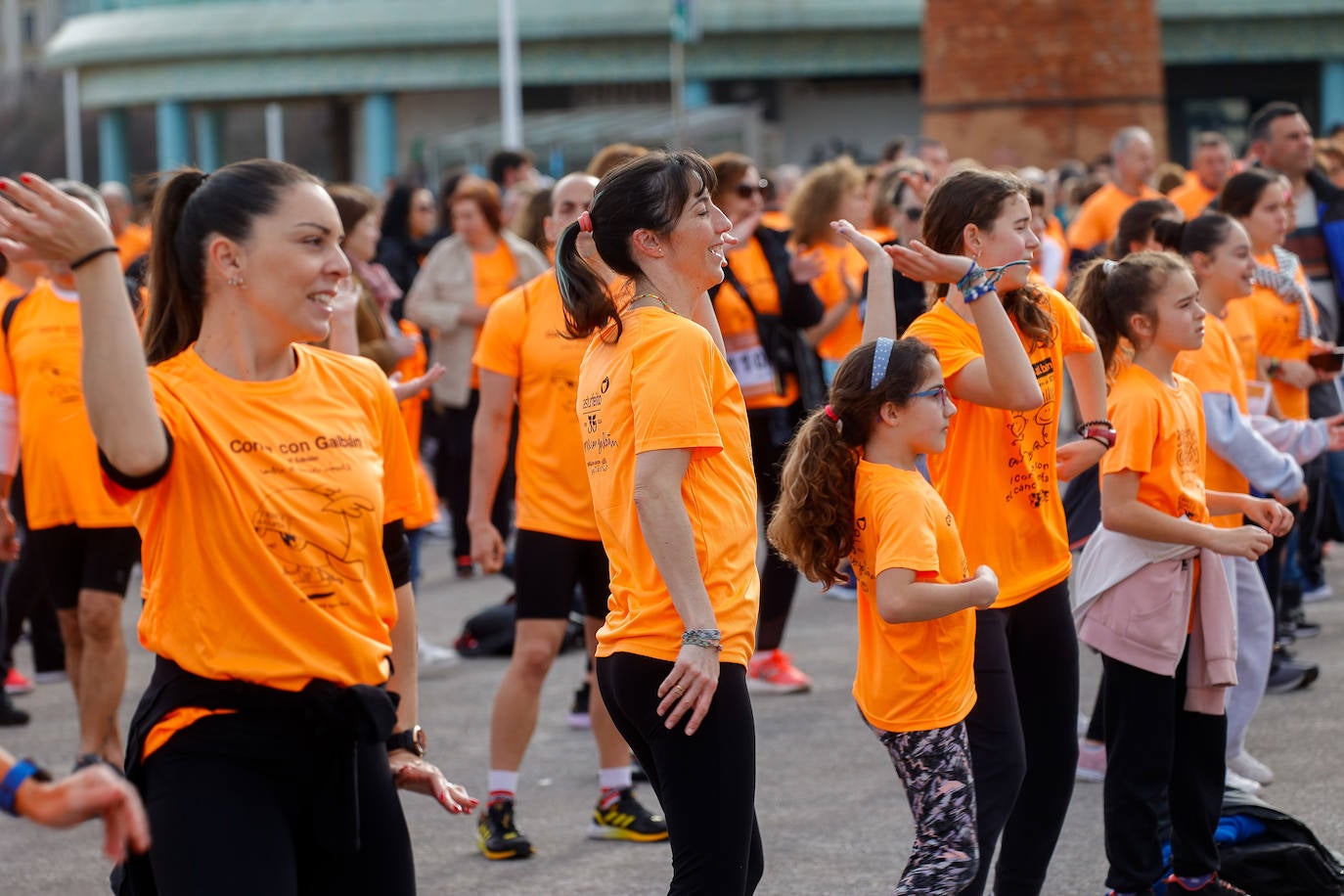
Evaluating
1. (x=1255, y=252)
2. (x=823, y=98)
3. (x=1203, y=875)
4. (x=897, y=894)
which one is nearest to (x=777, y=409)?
(x=1255, y=252)

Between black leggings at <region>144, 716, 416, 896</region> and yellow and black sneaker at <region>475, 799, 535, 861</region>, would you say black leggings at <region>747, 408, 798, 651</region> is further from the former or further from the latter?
black leggings at <region>144, 716, 416, 896</region>

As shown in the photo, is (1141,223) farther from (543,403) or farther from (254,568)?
(254,568)

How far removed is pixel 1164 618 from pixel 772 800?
186 centimetres

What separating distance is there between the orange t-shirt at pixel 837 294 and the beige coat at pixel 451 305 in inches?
68.1

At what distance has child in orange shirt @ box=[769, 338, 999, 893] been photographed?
12.9 ft

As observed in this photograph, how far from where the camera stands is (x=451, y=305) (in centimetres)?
1052

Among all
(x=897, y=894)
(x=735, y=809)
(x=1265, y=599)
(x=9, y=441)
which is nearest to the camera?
(x=735, y=809)

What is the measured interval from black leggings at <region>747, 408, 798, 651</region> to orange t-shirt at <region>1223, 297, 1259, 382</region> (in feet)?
5.89

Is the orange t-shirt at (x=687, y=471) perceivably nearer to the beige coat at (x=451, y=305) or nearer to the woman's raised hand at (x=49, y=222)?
the woman's raised hand at (x=49, y=222)

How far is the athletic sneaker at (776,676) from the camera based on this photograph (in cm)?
758

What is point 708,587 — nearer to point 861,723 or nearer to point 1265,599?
point 1265,599

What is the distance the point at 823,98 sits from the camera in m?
39.8

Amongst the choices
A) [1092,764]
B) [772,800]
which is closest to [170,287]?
[772,800]

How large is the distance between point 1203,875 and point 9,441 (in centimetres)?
429
